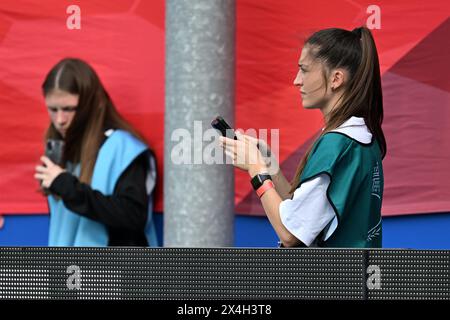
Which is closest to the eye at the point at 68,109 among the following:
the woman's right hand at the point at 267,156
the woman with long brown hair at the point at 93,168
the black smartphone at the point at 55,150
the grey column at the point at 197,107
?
the woman with long brown hair at the point at 93,168

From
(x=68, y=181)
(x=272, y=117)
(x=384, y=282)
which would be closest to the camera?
(x=384, y=282)

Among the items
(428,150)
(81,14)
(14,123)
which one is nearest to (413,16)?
(428,150)

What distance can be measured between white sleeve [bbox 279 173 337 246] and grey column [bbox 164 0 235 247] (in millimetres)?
1818

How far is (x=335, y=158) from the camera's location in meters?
3.25

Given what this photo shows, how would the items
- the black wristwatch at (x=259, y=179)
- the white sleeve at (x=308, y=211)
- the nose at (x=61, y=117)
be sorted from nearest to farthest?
the white sleeve at (x=308, y=211), the black wristwatch at (x=259, y=179), the nose at (x=61, y=117)

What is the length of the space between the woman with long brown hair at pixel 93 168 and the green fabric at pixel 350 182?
1948 millimetres

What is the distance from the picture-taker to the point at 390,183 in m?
5.27

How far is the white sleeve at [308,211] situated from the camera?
127 inches

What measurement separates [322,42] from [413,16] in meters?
1.92

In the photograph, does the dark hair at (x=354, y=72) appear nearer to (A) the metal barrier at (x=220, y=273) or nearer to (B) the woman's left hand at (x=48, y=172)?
(A) the metal barrier at (x=220, y=273)

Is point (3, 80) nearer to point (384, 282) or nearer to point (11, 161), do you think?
point (11, 161)

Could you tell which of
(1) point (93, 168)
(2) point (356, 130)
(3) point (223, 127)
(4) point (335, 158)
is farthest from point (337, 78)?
(1) point (93, 168)

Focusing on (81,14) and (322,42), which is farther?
(81,14)
